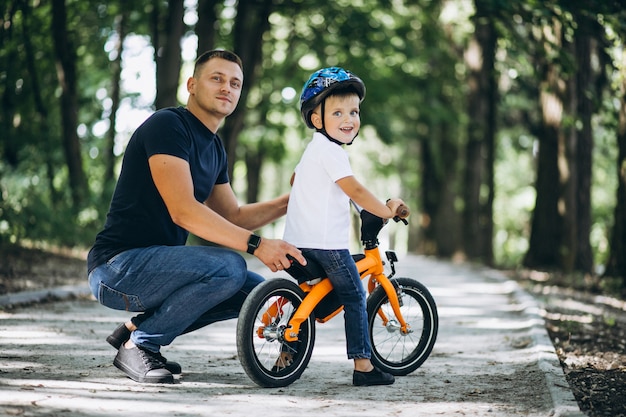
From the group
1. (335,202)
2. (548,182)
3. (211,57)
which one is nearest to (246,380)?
(335,202)

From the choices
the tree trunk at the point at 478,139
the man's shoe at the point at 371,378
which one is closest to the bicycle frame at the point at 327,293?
the man's shoe at the point at 371,378

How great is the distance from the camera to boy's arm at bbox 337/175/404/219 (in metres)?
5.54

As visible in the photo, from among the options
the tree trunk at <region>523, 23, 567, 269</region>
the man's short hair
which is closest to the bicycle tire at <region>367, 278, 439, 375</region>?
the man's short hair

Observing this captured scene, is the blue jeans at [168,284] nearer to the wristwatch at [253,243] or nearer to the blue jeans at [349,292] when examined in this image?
the wristwatch at [253,243]

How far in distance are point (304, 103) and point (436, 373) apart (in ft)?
7.04

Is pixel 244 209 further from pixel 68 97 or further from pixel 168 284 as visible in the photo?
pixel 68 97

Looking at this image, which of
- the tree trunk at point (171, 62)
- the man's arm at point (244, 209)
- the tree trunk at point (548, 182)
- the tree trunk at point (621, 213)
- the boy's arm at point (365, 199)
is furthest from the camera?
the tree trunk at point (548, 182)

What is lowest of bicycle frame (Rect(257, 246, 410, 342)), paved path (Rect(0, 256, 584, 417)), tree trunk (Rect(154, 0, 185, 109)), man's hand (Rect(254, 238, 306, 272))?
paved path (Rect(0, 256, 584, 417))

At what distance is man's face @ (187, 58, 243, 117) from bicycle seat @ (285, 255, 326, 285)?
3.44 feet

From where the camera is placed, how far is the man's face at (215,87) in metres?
5.60

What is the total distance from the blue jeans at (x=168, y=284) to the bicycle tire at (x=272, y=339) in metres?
0.20

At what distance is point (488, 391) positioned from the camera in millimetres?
5609

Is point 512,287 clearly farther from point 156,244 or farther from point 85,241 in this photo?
point 156,244

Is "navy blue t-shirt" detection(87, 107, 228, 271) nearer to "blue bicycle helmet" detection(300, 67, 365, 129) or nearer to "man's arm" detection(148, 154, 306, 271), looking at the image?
"man's arm" detection(148, 154, 306, 271)
